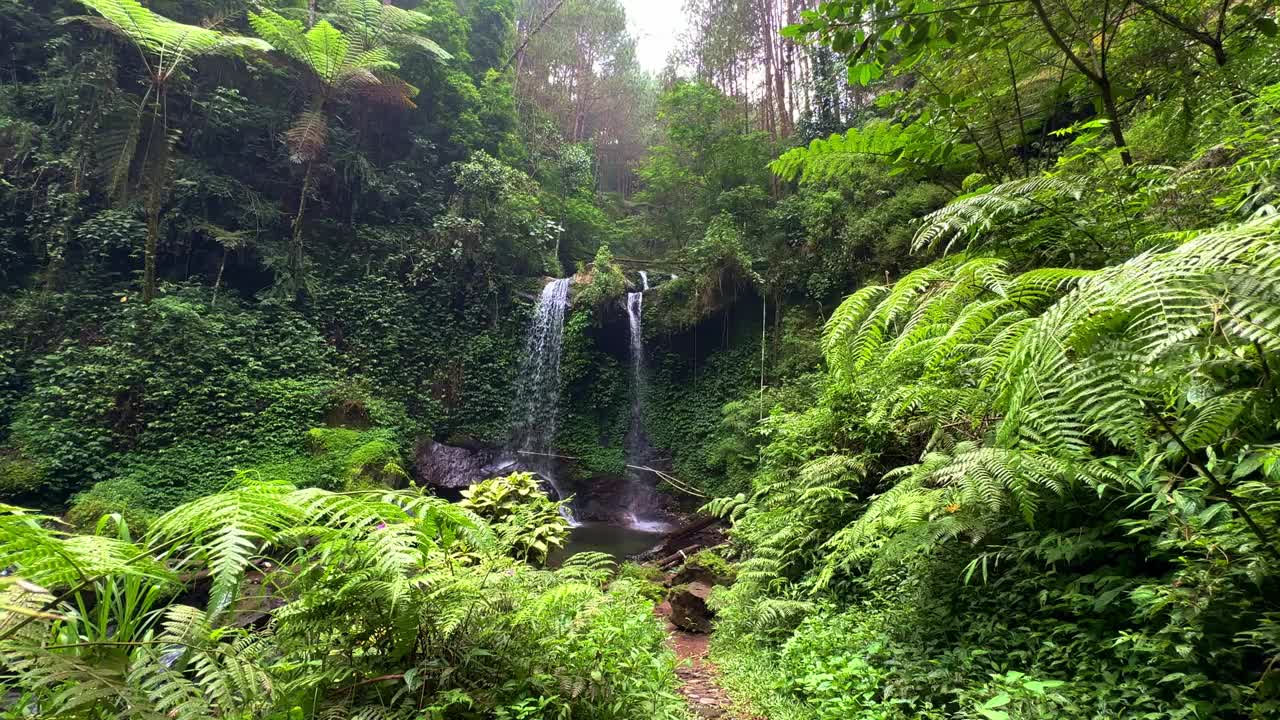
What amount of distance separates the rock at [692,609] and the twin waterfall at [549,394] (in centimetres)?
682

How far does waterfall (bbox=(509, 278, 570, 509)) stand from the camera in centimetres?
1255

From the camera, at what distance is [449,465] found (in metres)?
11.3

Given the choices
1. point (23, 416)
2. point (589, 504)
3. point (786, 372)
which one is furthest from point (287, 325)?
point (786, 372)

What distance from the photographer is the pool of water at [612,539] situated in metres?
9.09

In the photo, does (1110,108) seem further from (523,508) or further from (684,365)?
(684,365)

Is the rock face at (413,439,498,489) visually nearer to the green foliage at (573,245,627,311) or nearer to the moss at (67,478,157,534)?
the moss at (67,478,157,534)

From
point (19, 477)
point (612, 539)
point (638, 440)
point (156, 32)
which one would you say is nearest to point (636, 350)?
point (638, 440)

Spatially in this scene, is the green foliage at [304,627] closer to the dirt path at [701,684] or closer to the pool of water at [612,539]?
the dirt path at [701,684]

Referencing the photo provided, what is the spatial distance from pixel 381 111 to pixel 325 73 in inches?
133

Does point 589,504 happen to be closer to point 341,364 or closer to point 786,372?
point 786,372

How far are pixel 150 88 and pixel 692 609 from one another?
12016 mm

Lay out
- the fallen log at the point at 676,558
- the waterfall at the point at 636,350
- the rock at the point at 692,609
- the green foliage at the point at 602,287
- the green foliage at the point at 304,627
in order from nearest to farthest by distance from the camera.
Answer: the green foliage at the point at 304,627 < the rock at the point at 692,609 < the fallen log at the point at 676,558 < the green foliage at the point at 602,287 < the waterfall at the point at 636,350

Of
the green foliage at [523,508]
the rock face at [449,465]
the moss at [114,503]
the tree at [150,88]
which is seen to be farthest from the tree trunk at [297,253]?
the green foliage at [523,508]

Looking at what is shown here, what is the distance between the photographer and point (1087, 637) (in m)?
1.79
